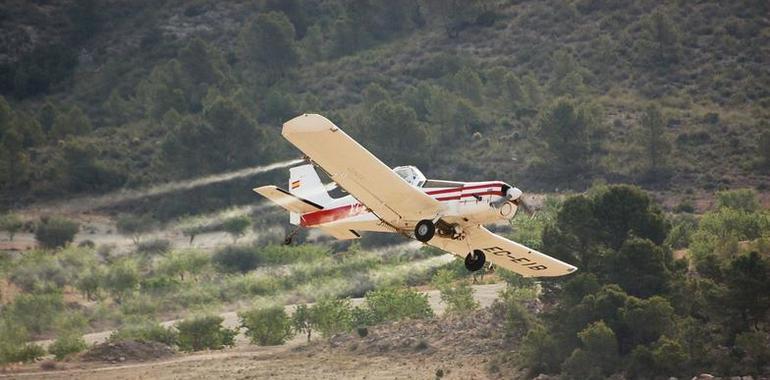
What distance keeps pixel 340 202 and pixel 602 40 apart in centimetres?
9776

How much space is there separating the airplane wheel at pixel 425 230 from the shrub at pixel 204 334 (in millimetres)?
31713

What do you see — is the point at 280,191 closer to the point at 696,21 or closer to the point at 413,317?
the point at 413,317

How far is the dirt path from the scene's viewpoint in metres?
61.8

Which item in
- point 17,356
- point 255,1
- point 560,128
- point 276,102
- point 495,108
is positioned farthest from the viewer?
point 255,1

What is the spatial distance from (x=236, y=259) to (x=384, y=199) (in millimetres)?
47159

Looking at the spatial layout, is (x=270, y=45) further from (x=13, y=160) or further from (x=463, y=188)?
(x=463, y=188)

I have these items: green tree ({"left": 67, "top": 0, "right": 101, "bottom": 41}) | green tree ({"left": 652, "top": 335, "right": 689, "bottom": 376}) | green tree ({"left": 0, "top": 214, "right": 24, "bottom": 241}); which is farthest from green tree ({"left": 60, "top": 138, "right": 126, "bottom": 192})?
green tree ({"left": 652, "top": 335, "right": 689, "bottom": 376})

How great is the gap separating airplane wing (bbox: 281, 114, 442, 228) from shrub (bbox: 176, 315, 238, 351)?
101ft

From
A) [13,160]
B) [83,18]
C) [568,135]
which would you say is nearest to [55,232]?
[13,160]

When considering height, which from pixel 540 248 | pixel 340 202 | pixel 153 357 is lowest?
pixel 153 357

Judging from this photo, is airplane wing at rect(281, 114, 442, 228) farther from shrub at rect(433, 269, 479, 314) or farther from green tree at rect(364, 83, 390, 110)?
green tree at rect(364, 83, 390, 110)

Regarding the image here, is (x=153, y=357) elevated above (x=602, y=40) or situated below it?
below

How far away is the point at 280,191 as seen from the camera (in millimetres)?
40250

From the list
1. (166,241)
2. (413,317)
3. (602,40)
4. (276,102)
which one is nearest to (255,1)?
(276,102)
